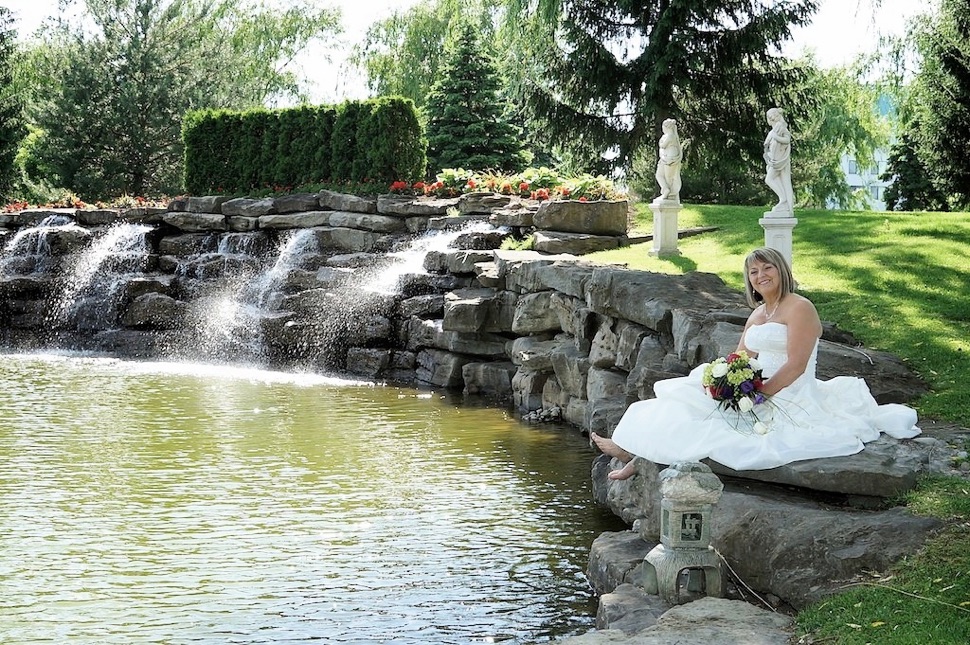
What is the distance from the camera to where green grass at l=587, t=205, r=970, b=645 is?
4.66 metres

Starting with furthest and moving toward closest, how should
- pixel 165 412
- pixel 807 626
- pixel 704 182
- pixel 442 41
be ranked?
pixel 442 41, pixel 704 182, pixel 165 412, pixel 807 626

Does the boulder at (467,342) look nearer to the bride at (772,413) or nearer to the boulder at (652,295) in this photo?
the boulder at (652,295)

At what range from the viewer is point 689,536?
214 inches

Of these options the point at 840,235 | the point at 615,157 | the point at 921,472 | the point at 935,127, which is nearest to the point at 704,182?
the point at 615,157

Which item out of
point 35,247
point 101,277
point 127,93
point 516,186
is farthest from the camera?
point 127,93

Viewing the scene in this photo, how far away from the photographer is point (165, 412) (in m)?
11.9

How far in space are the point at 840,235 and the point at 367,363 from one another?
22.0 feet

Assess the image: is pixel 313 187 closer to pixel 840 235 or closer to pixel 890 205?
pixel 840 235

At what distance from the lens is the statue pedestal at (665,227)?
14984 mm

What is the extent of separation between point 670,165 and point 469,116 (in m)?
12.4

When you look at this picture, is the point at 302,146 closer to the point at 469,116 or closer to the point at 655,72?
the point at 469,116

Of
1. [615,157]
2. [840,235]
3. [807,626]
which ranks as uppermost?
[615,157]

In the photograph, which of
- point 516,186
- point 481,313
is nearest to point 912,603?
point 481,313

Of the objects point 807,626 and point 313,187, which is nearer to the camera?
point 807,626
